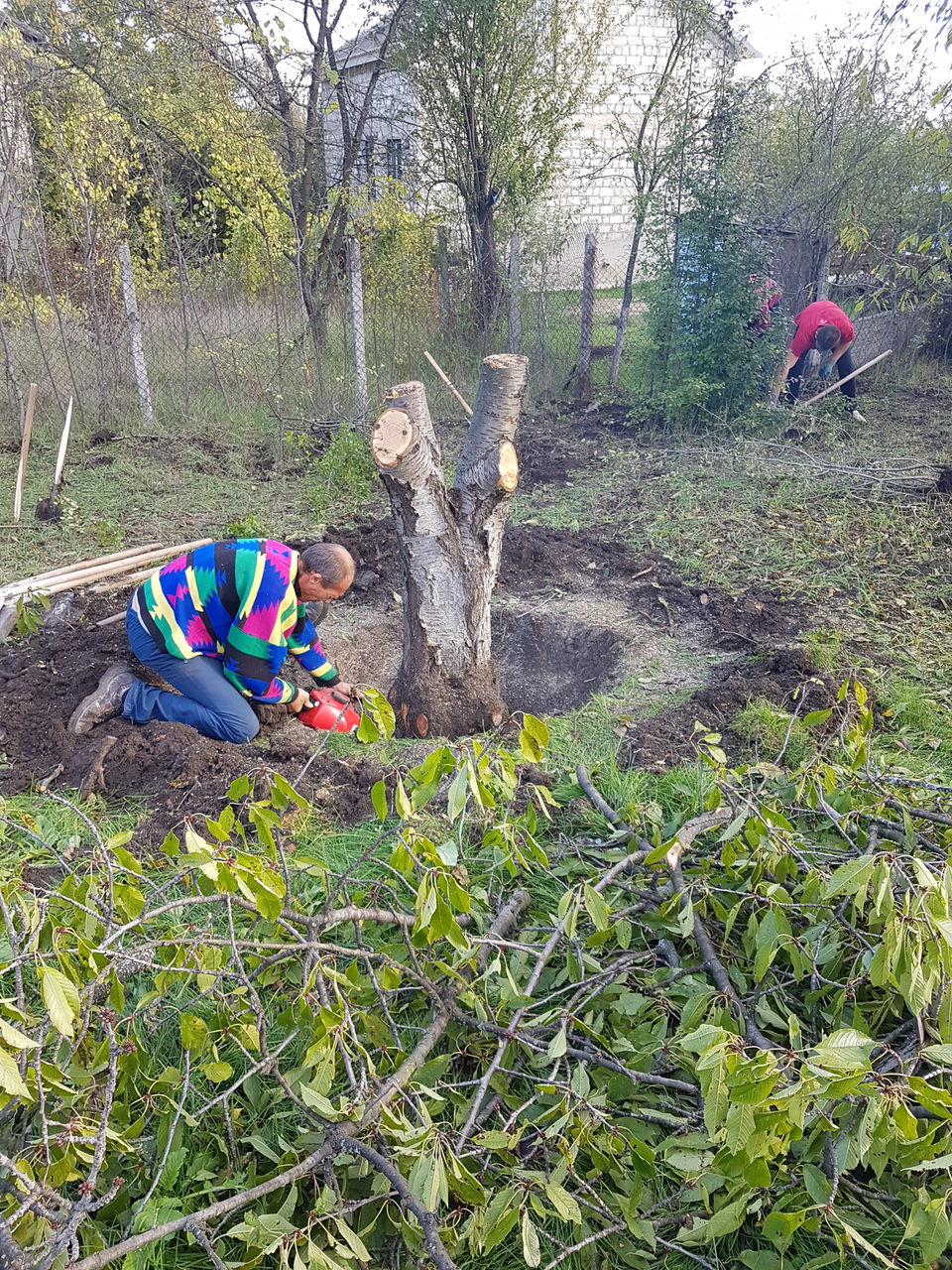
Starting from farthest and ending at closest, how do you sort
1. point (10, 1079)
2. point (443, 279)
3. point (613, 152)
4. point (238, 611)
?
point (613, 152) → point (443, 279) → point (238, 611) → point (10, 1079)

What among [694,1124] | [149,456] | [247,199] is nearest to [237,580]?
[694,1124]

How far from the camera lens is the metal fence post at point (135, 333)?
28.3 ft

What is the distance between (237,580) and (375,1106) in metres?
2.50

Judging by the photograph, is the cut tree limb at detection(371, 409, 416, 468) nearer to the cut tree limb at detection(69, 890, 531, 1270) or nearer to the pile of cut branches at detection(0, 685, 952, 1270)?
the pile of cut branches at detection(0, 685, 952, 1270)

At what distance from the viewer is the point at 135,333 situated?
8875 millimetres

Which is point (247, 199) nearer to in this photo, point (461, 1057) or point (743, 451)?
point (743, 451)

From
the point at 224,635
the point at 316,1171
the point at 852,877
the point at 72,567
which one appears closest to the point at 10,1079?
the point at 316,1171

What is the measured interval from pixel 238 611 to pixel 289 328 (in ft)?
22.6

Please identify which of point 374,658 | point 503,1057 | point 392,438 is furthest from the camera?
point 374,658

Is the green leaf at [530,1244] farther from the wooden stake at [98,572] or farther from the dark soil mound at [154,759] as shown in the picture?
the wooden stake at [98,572]

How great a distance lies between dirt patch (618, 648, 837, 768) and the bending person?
151 centimetres

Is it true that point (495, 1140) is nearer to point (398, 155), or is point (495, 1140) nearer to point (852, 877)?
point (852, 877)

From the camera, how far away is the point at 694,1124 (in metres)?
1.77

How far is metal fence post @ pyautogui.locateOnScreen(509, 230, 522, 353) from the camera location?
10.2 meters
